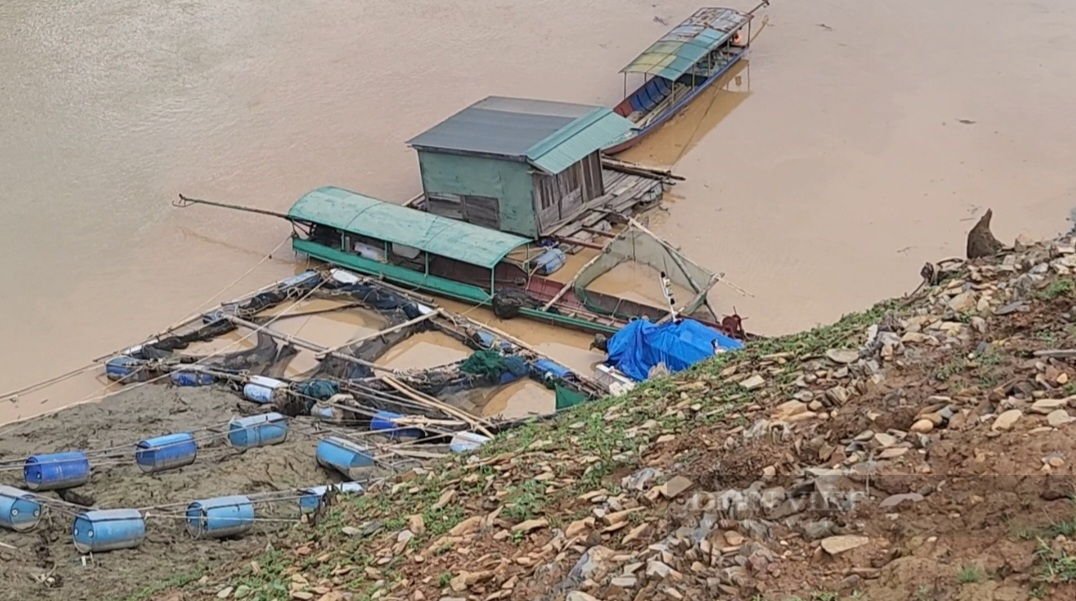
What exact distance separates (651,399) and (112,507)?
18.5ft

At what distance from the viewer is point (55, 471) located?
1082 cm

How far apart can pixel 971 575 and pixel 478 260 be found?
1240 centimetres

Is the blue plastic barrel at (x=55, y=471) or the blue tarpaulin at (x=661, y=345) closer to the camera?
the blue plastic barrel at (x=55, y=471)

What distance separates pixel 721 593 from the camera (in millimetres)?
5168

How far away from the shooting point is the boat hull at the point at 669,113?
2109 cm

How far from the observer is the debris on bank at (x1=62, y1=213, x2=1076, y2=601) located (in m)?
4.97

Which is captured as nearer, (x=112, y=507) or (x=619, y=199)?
(x=112, y=507)

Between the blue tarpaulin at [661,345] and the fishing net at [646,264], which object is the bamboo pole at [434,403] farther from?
the fishing net at [646,264]

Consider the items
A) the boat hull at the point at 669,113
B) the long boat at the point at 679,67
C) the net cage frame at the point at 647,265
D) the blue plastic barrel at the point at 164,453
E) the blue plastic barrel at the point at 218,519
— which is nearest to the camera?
the blue plastic barrel at the point at 218,519

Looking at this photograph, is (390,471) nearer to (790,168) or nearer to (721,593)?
(721,593)

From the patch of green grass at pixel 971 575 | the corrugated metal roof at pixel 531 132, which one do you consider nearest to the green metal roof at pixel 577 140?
the corrugated metal roof at pixel 531 132

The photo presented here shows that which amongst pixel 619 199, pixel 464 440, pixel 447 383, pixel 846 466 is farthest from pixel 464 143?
pixel 846 466

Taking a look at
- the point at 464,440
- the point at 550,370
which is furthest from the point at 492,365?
the point at 464,440

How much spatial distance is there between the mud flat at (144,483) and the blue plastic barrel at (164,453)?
0.33ft
